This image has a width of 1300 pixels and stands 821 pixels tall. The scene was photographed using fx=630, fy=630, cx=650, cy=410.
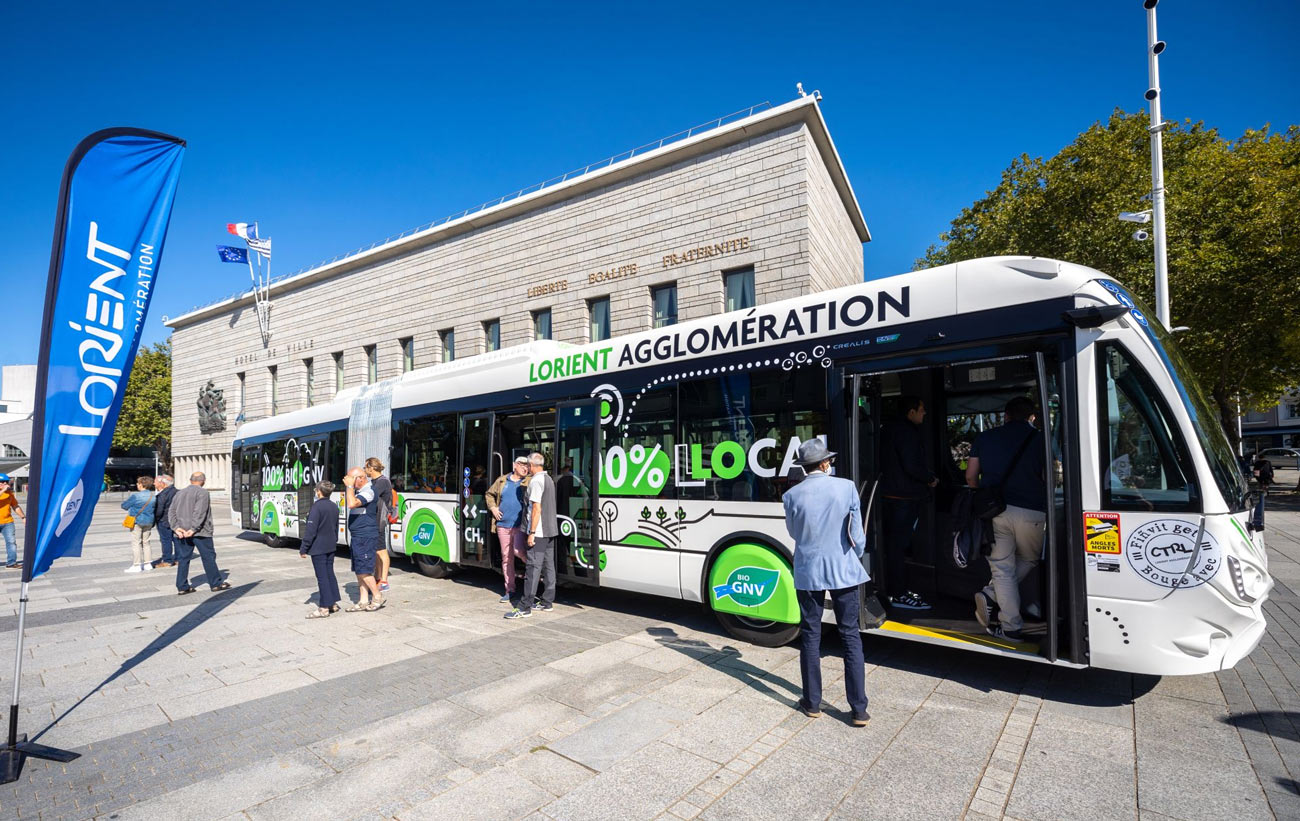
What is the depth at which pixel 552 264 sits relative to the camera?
25422mm

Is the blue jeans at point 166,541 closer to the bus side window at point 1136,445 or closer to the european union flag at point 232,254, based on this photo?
the bus side window at point 1136,445

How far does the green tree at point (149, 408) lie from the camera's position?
55.6m

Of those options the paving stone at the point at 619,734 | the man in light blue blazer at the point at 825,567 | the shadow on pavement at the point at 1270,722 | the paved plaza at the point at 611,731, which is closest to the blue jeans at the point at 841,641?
the man in light blue blazer at the point at 825,567

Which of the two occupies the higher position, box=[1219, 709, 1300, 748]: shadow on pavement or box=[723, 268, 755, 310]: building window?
box=[723, 268, 755, 310]: building window

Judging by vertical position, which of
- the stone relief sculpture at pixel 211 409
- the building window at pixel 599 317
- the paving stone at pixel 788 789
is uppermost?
the building window at pixel 599 317

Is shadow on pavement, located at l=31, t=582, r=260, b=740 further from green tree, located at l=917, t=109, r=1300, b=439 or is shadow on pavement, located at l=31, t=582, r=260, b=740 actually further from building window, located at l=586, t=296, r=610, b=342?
green tree, located at l=917, t=109, r=1300, b=439

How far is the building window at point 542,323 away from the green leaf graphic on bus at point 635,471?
19.5m

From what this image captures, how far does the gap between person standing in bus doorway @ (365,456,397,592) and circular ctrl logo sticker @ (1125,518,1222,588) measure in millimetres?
7371

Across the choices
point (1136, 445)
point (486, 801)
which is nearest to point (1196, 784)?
point (1136, 445)

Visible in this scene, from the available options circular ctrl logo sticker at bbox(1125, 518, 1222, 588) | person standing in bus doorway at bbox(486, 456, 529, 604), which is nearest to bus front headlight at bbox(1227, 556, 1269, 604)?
circular ctrl logo sticker at bbox(1125, 518, 1222, 588)

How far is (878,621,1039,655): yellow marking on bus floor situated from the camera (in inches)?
178

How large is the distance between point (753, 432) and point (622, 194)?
19560 mm

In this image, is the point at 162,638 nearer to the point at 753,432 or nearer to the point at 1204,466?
the point at 753,432

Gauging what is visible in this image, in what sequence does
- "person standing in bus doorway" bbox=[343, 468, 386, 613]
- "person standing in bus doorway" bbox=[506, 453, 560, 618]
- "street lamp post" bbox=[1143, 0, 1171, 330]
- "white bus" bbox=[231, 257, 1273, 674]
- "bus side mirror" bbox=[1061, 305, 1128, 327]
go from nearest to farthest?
"white bus" bbox=[231, 257, 1273, 674]
"bus side mirror" bbox=[1061, 305, 1128, 327]
"person standing in bus doorway" bbox=[506, 453, 560, 618]
"person standing in bus doorway" bbox=[343, 468, 386, 613]
"street lamp post" bbox=[1143, 0, 1171, 330]
